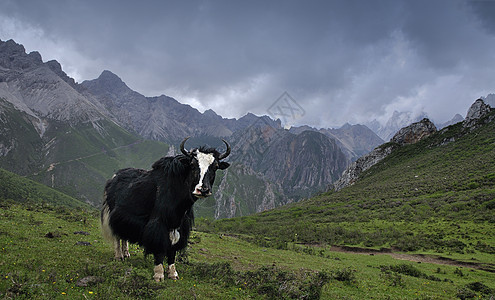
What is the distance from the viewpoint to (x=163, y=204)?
8.48m

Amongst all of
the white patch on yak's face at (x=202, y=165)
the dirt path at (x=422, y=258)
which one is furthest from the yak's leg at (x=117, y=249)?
the dirt path at (x=422, y=258)

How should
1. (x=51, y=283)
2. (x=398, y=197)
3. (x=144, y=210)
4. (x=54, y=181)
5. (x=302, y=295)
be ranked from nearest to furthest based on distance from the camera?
(x=51, y=283) → (x=302, y=295) → (x=144, y=210) → (x=398, y=197) → (x=54, y=181)

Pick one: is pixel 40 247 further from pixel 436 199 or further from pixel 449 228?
pixel 436 199

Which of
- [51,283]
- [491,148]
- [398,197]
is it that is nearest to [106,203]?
[51,283]

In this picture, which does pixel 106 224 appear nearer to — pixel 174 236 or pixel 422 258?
pixel 174 236

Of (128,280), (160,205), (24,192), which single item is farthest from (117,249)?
(24,192)

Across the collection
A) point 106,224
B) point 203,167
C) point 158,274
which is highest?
point 203,167

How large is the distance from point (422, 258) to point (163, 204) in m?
25.6

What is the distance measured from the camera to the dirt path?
19.6 m

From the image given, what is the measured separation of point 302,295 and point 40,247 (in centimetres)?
938

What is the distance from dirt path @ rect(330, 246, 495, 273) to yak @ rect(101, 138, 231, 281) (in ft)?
75.7

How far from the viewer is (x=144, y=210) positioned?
352 inches

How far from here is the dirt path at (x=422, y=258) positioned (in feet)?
64.3

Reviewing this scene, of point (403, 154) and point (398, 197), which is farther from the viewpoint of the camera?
point (403, 154)
